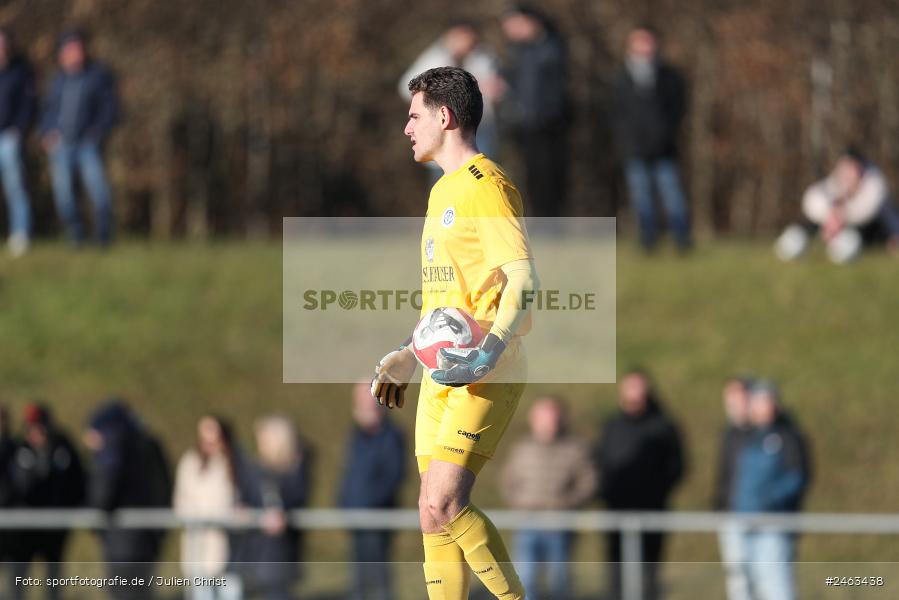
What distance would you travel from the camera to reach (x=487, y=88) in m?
16.5

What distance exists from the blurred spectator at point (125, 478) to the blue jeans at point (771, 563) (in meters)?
4.27

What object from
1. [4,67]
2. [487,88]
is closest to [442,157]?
[487,88]

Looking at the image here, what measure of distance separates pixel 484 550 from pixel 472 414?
0.58 m

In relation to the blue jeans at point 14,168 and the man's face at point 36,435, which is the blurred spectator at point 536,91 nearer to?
the blue jeans at point 14,168

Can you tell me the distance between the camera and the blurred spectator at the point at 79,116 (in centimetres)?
1744

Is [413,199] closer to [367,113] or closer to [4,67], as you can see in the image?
[367,113]

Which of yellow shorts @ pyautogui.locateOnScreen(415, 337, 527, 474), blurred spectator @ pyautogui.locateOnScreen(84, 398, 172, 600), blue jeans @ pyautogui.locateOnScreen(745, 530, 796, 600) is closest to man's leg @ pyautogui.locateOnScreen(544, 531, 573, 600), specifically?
blue jeans @ pyautogui.locateOnScreen(745, 530, 796, 600)

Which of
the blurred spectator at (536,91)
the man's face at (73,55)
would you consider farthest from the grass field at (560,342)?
the man's face at (73,55)

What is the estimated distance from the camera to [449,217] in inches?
281

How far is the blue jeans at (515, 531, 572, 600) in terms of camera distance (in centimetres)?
1195

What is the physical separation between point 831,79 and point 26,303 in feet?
57.8

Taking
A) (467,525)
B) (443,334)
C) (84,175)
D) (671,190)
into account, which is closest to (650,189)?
(671,190)

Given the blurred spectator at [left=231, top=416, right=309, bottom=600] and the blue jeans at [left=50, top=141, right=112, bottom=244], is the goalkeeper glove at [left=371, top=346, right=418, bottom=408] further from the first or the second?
the blue jeans at [left=50, top=141, right=112, bottom=244]

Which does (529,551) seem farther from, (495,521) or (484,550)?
(484,550)
